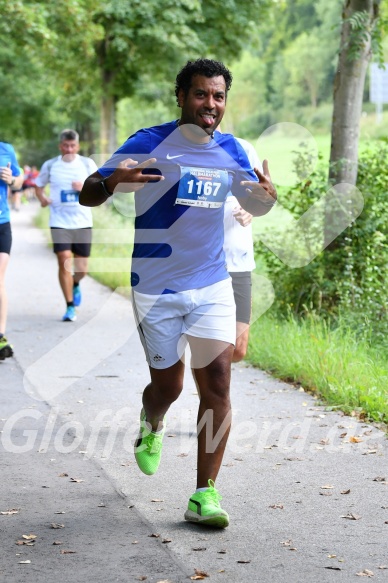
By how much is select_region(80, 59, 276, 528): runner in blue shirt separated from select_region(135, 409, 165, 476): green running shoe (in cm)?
58

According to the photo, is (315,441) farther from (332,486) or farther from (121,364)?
(121,364)

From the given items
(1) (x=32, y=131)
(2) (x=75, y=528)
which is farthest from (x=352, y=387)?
(1) (x=32, y=131)

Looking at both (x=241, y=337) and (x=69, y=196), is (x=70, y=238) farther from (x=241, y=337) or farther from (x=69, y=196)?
(x=241, y=337)

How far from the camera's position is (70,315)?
41.2 ft

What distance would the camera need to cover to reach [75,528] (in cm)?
504

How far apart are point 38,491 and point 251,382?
3471 mm

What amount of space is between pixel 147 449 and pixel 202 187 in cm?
149

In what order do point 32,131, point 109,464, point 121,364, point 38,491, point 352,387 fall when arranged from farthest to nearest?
point 32,131 → point 121,364 → point 352,387 → point 109,464 → point 38,491

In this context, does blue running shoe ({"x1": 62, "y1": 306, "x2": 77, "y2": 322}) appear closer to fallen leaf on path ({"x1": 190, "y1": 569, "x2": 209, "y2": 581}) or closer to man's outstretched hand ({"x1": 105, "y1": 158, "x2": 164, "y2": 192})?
man's outstretched hand ({"x1": 105, "y1": 158, "x2": 164, "y2": 192})

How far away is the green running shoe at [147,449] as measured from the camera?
18.6 ft

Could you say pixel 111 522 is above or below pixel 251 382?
above

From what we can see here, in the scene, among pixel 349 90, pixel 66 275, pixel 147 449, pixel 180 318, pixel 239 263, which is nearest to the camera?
pixel 180 318

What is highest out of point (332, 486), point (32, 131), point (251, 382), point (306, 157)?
point (306, 157)

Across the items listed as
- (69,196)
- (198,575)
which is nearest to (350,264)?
(69,196)
